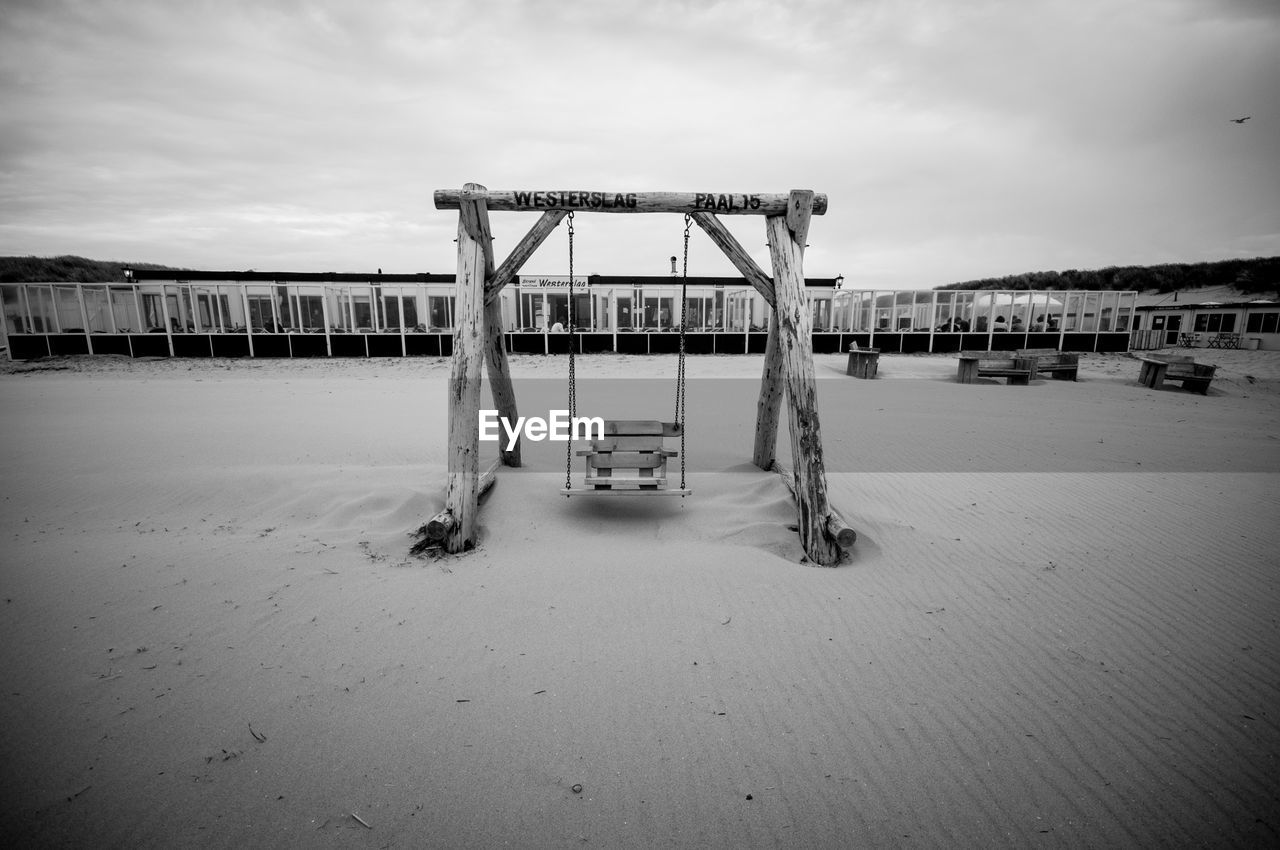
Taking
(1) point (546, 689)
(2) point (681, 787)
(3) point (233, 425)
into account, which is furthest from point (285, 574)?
(3) point (233, 425)

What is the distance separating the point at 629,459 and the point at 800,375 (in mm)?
1659

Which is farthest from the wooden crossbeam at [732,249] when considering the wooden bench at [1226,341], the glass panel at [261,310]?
the wooden bench at [1226,341]

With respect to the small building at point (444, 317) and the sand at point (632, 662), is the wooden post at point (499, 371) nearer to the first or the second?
the sand at point (632, 662)

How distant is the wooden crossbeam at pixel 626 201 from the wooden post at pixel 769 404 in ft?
4.18

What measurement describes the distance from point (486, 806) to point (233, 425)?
885 cm

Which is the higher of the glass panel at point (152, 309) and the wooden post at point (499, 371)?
the glass panel at point (152, 309)

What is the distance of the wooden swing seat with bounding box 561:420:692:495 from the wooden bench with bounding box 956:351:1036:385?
1284 cm

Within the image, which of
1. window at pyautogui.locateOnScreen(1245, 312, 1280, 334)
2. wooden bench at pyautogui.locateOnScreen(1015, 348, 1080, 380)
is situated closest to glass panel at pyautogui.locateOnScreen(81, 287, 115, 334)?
wooden bench at pyautogui.locateOnScreen(1015, 348, 1080, 380)

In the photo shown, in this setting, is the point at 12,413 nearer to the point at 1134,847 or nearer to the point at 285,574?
the point at 285,574

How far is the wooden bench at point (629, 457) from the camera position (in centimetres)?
477

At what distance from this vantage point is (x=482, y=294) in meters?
4.90

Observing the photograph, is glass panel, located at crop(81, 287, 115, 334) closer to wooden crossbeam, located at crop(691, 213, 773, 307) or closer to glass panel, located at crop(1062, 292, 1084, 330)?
wooden crossbeam, located at crop(691, 213, 773, 307)

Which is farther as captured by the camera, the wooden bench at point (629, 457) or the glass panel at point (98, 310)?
the glass panel at point (98, 310)

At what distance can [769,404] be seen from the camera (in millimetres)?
6277
